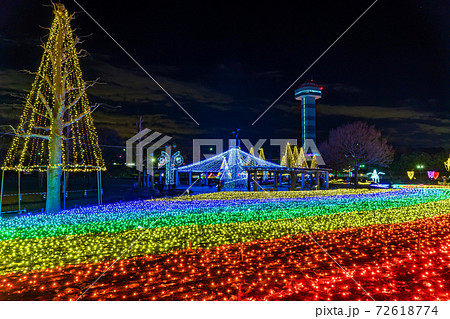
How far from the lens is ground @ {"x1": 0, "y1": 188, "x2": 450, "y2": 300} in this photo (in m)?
4.40

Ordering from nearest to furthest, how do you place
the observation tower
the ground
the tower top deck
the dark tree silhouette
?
the ground
the dark tree silhouette
the observation tower
the tower top deck

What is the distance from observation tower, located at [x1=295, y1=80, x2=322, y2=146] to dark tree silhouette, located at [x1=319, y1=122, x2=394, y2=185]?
5212cm

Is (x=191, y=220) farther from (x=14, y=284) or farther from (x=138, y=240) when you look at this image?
(x=14, y=284)

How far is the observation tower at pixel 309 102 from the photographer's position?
100631 millimetres

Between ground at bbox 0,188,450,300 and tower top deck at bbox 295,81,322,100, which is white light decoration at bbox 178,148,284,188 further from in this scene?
tower top deck at bbox 295,81,322,100

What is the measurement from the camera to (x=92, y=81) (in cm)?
1295

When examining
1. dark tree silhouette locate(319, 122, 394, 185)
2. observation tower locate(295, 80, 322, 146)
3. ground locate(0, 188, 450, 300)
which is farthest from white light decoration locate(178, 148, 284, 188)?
observation tower locate(295, 80, 322, 146)

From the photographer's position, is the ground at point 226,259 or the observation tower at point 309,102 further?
the observation tower at point 309,102

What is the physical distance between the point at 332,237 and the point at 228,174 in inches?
769

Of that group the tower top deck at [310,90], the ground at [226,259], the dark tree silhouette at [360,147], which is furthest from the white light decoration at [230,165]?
the tower top deck at [310,90]

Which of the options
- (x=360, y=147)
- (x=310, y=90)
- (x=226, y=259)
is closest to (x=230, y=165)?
(x=226, y=259)

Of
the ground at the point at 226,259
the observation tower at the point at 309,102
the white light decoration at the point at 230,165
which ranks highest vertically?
the observation tower at the point at 309,102

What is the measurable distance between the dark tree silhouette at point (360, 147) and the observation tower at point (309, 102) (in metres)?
52.1

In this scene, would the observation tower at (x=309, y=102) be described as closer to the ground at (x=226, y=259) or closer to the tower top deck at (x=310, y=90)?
the tower top deck at (x=310, y=90)
